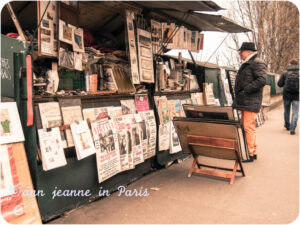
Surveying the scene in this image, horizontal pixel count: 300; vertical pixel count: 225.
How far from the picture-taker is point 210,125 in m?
4.07

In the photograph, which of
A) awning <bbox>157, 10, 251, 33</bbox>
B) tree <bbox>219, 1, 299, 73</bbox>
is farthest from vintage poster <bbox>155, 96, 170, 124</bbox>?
tree <bbox>219, 1, 299, 73</bbox>

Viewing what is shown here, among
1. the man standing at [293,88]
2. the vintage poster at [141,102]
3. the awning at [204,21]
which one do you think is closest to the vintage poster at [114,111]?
the vintage poster at [141,102]

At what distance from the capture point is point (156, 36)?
489cm

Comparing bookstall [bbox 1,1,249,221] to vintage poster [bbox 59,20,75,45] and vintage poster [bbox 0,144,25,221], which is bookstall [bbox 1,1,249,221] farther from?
vintage poster [bbox 0,144,25,221]

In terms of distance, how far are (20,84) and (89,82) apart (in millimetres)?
1061

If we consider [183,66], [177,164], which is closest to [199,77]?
[183,66]

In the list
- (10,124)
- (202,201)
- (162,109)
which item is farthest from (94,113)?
(202,201)

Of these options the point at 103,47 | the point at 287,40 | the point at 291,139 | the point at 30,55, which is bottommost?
the point at 291,139

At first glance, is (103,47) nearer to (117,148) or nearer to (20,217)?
(117,148)

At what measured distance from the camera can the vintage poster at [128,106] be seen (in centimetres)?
422

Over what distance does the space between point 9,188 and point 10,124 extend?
56cm

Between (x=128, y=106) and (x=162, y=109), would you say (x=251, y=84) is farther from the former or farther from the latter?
(x=128, y=106)

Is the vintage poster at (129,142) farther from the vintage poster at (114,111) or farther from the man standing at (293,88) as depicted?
the man standing at (293,88)

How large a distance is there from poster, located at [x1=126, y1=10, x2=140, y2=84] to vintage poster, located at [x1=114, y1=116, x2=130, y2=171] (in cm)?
64
